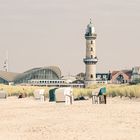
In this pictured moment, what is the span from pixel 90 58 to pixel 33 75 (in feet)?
111

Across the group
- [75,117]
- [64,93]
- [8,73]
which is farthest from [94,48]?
[75,117]

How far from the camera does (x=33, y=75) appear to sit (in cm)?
13425

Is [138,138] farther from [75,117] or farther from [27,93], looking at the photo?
[27,93]

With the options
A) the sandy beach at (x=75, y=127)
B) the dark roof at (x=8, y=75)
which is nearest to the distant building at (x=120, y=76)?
the dark roof at (x=8, y=75)

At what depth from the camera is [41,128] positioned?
1586 centimetres

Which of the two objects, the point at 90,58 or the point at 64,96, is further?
the point at 90,58

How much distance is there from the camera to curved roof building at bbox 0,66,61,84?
134 meters

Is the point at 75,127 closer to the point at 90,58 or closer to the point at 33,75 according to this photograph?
the point at 90,58

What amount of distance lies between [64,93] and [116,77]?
314 feet

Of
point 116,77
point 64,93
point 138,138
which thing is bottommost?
point 138,138

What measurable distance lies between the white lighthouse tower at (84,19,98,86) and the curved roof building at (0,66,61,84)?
30176 millimetres

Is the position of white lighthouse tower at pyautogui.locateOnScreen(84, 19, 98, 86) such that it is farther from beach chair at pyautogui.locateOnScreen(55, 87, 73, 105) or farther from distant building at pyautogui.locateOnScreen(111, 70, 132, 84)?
beach chair at pyautogui.locateOnScreen(55, 87, 73, 105)

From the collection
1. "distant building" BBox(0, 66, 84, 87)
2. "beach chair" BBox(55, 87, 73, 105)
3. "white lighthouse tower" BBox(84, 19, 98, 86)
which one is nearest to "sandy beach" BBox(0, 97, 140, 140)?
"beach chair" BBox(55, 87, 73, 105)

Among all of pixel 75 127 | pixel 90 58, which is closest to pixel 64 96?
pixel 75 127
